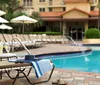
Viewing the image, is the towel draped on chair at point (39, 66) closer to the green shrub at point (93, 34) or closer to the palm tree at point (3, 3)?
the green shrub at point (93, 34)

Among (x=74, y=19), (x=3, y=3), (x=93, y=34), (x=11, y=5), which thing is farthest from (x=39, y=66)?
(x=11, y=5)

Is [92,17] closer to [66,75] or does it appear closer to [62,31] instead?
[62,31]

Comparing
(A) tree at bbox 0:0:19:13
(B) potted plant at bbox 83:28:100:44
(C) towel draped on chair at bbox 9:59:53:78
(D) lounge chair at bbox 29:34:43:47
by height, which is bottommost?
(B) potted plant at bbox 83:28:100:44

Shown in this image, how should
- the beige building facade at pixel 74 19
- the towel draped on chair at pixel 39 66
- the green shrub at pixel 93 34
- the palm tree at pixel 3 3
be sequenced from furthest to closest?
the beige building facade at pixel 74 19
the palm tree at pixel 3 3
the green shrub at pixel 93 34
the towel draped on chair at pixel 39 66

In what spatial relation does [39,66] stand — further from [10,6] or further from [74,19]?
[10,6]

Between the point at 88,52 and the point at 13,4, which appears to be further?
the point at 13,4

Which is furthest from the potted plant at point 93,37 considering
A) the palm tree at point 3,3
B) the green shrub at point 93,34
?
the palm tree at point 3,3

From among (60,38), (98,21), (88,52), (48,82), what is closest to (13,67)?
(48,82)

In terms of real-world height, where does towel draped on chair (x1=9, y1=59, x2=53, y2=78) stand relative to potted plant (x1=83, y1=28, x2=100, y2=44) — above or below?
above

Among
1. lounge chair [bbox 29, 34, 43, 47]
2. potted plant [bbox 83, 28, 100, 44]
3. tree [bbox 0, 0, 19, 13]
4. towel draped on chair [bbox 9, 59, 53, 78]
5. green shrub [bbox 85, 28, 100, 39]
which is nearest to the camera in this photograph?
towel draped on chair [bbox 9, 59, 53, 78]

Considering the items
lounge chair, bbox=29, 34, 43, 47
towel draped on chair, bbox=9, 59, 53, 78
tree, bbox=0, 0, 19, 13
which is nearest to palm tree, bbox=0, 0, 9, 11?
tree, bbox=0, 0, 19, 13

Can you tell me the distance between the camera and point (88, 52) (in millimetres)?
19125

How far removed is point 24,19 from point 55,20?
54.7 ft

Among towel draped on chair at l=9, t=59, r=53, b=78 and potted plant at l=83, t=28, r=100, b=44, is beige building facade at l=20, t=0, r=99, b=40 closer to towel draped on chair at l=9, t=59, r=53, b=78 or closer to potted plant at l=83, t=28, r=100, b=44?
potted plant at l=83, t=28, r=100, b=44
